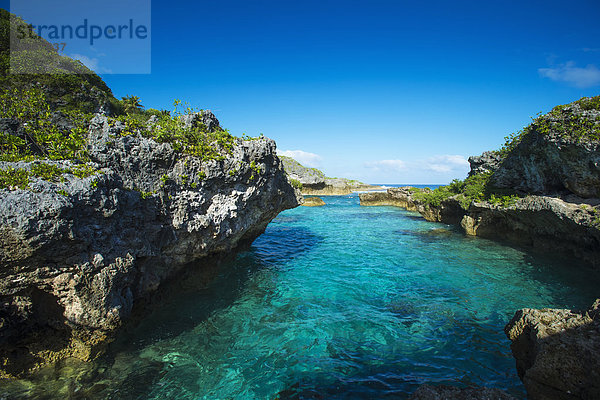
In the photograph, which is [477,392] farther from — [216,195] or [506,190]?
[506,190]

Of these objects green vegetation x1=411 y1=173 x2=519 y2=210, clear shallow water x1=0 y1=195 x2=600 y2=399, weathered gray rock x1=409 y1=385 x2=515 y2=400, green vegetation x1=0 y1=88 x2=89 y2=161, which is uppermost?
green vegetation x1=0 y1=88 x2=89 y2=161

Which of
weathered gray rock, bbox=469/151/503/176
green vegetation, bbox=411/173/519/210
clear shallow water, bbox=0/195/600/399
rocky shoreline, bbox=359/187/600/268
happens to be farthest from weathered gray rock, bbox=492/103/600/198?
weathered gray rock, bbox=469/151/503/176

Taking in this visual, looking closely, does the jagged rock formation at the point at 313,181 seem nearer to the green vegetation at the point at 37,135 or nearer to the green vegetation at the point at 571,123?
the green vegetation at the point at 571,123

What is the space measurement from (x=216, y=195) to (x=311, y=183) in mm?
56836

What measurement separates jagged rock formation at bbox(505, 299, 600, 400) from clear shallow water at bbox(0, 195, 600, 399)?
1.52 meters

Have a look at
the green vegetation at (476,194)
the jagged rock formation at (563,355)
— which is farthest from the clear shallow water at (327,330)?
the green vegetation at (476,194)

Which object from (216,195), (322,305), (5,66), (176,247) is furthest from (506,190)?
(5,66)

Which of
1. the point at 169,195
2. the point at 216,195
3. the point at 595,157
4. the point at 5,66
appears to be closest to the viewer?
the point at 169,195

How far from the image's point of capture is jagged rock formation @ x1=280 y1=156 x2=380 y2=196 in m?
65.6

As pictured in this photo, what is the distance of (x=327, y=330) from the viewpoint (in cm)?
898

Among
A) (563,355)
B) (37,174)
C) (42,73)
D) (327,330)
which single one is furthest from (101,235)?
(42,73)

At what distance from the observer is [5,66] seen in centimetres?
1298

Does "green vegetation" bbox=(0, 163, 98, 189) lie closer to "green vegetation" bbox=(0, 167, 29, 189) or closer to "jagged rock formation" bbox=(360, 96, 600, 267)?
"green vegetation" bbox=(0, 167, 29, 189)

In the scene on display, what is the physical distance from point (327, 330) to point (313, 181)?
58494 millimetres
